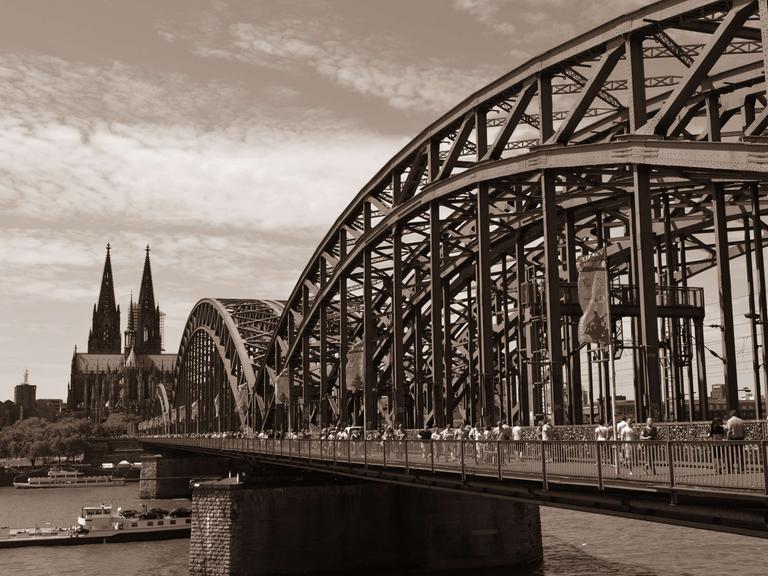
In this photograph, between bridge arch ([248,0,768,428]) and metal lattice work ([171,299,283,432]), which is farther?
metal lattice work ([171,299,283,432])

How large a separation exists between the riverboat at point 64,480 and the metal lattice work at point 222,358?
46.5 ft

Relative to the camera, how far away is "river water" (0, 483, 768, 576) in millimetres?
48000

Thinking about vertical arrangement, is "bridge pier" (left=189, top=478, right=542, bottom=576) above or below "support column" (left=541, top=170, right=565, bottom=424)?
below

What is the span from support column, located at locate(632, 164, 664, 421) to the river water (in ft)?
74.2

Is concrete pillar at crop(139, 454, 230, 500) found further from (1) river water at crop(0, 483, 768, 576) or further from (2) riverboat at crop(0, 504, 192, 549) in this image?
(2) riverboat at crop(0, 504, 192, 549)

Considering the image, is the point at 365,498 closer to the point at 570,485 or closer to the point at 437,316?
the point at 437,316

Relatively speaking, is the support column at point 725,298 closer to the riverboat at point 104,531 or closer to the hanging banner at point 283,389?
the hanging banner at point 283,389

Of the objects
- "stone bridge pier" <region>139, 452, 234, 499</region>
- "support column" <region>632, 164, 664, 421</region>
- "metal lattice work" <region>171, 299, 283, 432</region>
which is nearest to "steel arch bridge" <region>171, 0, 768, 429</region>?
"support column" <region>632, 164, 664, 421</region>

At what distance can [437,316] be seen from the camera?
132 feet


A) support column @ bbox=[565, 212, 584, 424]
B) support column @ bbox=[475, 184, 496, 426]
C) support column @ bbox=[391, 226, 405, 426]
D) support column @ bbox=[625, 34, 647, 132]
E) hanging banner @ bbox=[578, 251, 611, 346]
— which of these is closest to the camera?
hanging banner @ bbox=[578, 251, 611, 346]

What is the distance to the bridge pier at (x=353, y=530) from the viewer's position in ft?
163

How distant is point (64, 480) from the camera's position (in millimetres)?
144750

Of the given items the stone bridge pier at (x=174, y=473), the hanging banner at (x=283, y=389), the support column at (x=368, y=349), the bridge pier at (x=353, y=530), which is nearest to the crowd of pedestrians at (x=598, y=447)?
the support column at (x=368, y=349)

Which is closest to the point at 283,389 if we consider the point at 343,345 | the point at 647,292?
the point at 343,345
